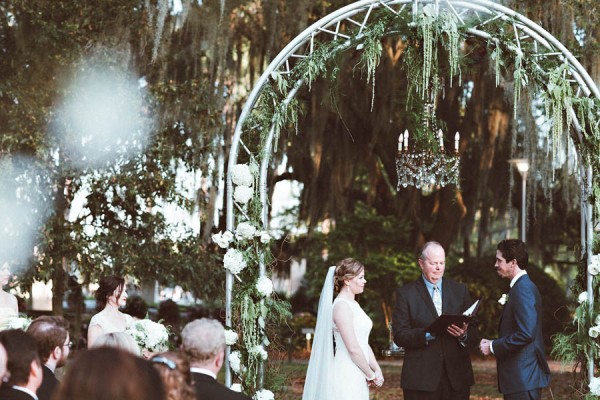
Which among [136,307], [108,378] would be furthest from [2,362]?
[136,307]

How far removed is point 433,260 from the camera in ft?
19.2

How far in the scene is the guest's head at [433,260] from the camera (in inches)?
230

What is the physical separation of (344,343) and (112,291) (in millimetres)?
1696

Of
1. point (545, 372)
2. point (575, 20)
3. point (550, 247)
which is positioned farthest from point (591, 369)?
point (550, 247)

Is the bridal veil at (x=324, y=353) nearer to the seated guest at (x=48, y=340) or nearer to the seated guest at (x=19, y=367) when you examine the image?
the seated guest at (x=48, y=340)

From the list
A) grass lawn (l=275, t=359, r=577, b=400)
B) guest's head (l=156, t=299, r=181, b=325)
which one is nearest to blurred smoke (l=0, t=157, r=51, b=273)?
grass lawn (l=275, t=359, r=577, b=400)

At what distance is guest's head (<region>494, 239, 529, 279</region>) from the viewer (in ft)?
18.5

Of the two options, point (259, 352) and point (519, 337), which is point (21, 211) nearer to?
point (259, 352)

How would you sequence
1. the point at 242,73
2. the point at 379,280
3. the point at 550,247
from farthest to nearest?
the point at 550,247 < the point at 379,280 < the point at 242,73

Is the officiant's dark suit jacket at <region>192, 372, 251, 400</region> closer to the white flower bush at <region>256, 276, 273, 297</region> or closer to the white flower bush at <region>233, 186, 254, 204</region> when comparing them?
the white flower bush at <region>256, 276, 273, 297</region>

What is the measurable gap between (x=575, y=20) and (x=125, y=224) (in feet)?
20.9

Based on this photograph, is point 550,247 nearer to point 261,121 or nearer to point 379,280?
point 379,280

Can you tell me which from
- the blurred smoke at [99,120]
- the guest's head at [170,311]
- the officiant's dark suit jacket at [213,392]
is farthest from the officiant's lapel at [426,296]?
the guest's head at [170,311]

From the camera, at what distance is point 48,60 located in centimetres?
1072
